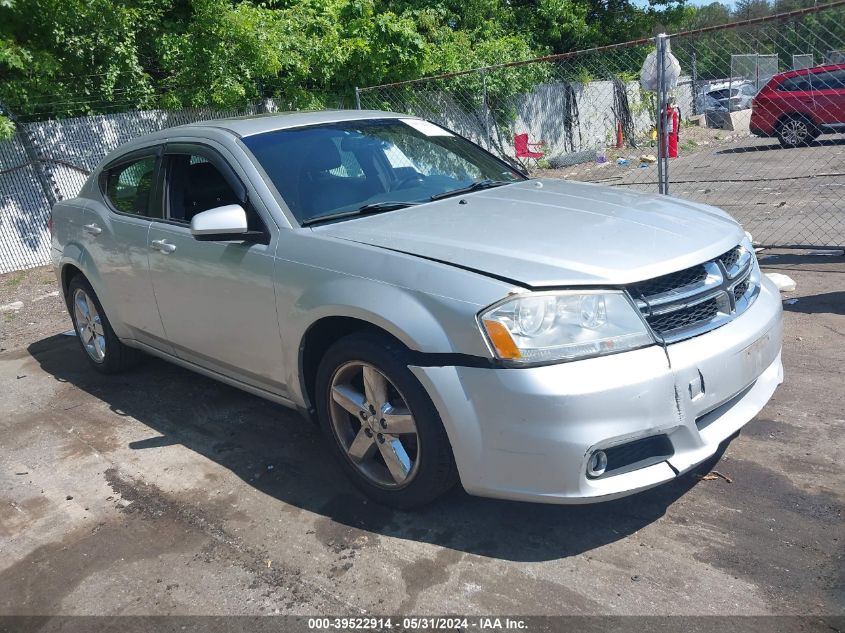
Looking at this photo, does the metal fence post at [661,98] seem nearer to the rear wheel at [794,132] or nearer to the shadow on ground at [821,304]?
the shadow on ground at [821,304]

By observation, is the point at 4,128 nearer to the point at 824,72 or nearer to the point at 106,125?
the point at 106,125

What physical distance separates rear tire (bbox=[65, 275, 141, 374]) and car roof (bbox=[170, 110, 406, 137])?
1536 millimetres

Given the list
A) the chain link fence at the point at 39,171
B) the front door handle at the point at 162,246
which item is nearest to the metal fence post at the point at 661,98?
the front door handle at the point at 162,246

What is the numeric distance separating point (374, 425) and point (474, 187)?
1594 millimetres

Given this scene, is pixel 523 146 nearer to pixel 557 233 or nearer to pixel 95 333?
pixel 95 333

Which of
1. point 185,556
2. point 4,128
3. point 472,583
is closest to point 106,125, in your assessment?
point 4,128

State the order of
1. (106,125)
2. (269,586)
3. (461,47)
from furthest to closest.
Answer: (461,47), (106,125), (269,586)

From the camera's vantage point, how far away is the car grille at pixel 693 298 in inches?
120

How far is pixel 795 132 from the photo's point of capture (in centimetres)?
1473

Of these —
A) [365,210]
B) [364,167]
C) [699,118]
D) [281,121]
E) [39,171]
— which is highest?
[281,121]

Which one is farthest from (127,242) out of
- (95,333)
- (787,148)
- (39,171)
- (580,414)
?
(787,148)

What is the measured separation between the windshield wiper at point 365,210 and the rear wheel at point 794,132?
501 inches

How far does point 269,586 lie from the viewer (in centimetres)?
314

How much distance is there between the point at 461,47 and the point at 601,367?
15.8 meters
